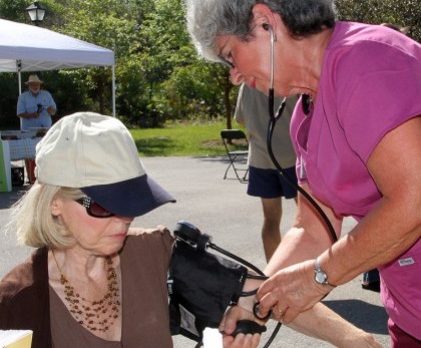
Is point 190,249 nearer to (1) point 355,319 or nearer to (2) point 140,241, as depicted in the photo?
(2) point 140,241

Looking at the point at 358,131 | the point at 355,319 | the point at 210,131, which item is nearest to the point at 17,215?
the point at 358,131

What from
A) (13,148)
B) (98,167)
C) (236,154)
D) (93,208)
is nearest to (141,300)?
(93,208)

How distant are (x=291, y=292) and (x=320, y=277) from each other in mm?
108

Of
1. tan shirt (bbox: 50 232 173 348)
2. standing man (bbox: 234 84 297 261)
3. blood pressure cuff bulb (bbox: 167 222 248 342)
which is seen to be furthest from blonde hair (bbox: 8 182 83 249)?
standing man (bbox: 234 84 297 261)

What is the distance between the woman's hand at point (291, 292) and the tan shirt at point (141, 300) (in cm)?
41

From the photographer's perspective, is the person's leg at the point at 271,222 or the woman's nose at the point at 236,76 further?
the person's leg at the point at 271,222

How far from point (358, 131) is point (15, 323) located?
102cm

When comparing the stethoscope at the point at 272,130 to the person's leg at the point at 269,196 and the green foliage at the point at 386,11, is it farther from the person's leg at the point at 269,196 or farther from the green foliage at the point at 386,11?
the green foliage at the point at 386,11

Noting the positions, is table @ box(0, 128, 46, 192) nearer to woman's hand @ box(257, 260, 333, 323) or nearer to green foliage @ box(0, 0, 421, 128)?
green foliage @ box(0, 0, 421, 128)

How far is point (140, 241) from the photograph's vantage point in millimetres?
2443

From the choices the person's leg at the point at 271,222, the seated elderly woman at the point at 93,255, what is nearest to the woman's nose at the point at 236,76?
the seated elderly woman at the point at 93,255

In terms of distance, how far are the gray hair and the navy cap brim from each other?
1.47 ft

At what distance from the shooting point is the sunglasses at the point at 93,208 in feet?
7.14

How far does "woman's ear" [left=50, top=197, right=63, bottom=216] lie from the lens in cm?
223
